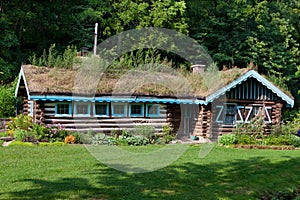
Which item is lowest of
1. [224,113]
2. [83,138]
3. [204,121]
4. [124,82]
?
[83,138]

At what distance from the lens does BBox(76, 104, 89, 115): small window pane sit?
18453mm

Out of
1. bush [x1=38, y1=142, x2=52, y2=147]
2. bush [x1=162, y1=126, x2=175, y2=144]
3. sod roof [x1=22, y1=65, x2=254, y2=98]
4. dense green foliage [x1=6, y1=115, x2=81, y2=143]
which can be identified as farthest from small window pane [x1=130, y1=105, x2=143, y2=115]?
bush [x1=38, y1=142, x2=52, y2=147]

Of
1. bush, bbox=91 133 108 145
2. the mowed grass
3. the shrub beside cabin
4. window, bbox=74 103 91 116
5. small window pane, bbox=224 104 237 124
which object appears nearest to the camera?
the mowed grass

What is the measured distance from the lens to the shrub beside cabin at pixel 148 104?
17.9 meters

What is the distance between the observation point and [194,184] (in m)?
10.1

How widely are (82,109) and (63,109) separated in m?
0.87

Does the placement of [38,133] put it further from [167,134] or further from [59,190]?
[59,190]

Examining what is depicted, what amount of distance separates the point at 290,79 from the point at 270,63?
8.79ft

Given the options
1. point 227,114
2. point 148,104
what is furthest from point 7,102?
point 227,114

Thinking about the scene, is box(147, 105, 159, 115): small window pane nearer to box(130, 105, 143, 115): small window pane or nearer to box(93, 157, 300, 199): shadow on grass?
box(130, 105, 143, 115): small window pane

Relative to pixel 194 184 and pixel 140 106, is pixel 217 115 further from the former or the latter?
pixel 194 184

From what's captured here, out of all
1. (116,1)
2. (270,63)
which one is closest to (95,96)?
(116,1)

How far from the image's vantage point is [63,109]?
18.3 meters

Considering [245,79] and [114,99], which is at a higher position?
[245,79]
